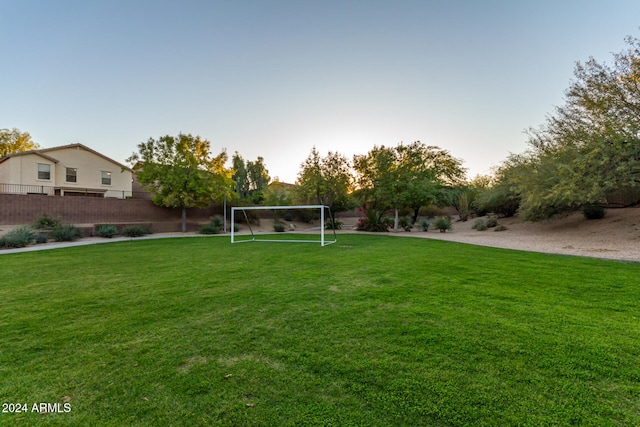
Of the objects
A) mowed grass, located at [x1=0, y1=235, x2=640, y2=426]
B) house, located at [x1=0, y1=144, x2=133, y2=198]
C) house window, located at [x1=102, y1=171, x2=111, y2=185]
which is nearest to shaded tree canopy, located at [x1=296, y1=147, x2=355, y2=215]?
mowed grass, located at [x1=0, y1=235, x2=640, y2=426]

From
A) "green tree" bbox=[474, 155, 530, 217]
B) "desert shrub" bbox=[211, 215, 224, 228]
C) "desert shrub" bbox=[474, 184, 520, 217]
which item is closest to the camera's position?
"green tree" bbox=[474, 155, 530, 217]

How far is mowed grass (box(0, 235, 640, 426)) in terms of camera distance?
182 centimetres

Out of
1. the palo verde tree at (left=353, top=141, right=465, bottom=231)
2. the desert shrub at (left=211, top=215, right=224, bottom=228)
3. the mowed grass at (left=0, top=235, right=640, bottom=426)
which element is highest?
the palo verde tree at (left=353, top=141, right=465, bottom=231)

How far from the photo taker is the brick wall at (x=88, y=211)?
16.0 meters

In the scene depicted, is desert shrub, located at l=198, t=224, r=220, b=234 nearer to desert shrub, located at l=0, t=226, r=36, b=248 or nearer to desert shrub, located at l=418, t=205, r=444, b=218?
desert shrub, located at l=0, t=226, r=36, b=248

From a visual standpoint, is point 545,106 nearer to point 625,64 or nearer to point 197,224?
point 625,64

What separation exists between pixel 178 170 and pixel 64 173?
1320 centimetres

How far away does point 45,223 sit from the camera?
1522 cm

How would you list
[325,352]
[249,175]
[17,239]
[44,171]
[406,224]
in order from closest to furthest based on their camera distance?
1. [325,352]
2. [17,239]
3. [406,224]
4. [44,171]
5. [249,175]

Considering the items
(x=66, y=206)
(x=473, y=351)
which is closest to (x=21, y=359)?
(x=473, y=351)

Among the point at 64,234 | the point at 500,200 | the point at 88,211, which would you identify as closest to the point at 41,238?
the point at 64,234

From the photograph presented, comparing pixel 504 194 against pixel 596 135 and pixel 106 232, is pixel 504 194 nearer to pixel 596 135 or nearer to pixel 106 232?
pixel 596 135

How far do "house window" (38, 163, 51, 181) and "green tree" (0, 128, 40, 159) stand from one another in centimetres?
1307

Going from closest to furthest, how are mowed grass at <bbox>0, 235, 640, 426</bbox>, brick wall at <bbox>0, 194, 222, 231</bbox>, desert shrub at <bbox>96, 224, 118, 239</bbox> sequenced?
1. mowed grass at <bbox>0, 235, 640, 426</bbox>
2. desert shrub at <bbox>96, 224, 118, 239</bbox>
3. brick wall at <bbox>0, 194, 222, 231</bbox>
